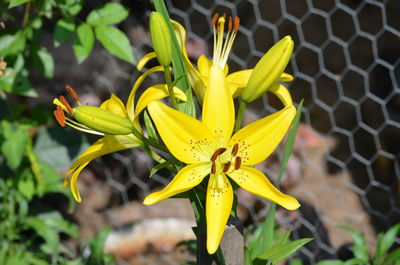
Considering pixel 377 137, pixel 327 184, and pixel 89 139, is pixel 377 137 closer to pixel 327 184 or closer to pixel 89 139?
pixel 327 184

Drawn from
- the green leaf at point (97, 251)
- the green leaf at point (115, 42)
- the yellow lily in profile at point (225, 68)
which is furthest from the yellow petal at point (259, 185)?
the green leaf at point (97, 251)

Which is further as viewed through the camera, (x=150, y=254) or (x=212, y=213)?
(x=150, y=254)

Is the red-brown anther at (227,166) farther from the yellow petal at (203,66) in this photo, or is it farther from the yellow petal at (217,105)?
the yellow petal at (203,66)

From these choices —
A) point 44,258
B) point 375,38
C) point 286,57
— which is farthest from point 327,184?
point 286,57

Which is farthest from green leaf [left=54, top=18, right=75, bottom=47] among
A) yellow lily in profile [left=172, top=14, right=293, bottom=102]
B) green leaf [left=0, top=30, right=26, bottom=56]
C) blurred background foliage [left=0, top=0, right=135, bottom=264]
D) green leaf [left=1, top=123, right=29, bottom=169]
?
yellow lily in profile [left=172, top=14, right=293, bottom=102]

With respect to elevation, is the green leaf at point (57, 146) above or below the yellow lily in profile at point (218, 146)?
below

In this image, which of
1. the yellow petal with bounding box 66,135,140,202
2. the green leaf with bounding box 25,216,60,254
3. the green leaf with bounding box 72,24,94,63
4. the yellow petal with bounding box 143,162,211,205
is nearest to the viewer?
the yellow petal with bounding box 143,162,211,205

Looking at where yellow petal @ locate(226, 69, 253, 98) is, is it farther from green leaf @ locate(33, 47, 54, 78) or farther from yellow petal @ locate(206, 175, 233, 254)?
green leaf @ locate(33, 47, 54, 78)

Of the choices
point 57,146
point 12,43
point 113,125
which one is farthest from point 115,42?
point 113,125
